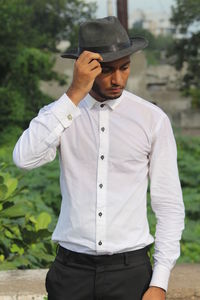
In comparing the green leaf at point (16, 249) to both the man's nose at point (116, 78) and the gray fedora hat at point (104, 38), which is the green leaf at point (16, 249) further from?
the man's nose at point (116, 78)

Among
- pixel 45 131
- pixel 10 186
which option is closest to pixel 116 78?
pixel 45 131

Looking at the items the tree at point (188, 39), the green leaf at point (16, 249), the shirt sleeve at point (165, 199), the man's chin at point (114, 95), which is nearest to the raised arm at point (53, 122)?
the man's chin at point (114, 95)

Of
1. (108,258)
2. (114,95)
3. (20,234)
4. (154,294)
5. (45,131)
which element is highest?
(114,95)

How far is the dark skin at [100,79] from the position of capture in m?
2.76

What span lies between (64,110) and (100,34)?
14.2 inches

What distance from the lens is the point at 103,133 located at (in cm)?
296

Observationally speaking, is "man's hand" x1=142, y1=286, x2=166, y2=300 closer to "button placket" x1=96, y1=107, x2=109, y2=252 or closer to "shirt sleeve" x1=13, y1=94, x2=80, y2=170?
"button placket" x1=96, y1=107, x2=109, y2=252

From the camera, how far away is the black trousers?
288 centimetres

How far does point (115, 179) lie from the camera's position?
A: 291cm

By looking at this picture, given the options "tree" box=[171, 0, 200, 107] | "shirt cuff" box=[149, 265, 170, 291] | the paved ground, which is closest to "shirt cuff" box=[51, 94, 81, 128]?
"shirt cuff" box=[149, 265, 170, 291]

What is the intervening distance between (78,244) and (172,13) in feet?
117

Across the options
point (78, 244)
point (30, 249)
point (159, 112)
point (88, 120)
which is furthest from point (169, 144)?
point (30, 249)

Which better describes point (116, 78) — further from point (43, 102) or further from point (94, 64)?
point (43, 102)

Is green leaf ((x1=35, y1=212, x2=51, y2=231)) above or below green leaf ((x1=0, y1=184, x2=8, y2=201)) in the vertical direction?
below
